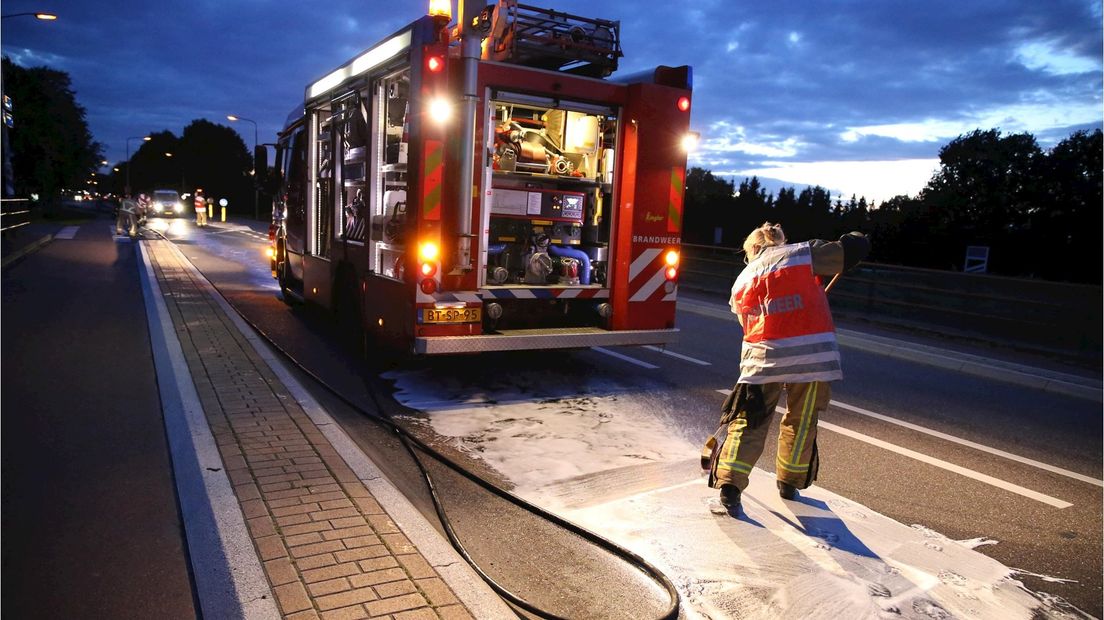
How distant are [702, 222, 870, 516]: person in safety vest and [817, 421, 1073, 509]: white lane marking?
1.61m

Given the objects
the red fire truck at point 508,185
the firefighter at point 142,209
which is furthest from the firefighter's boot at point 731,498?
the firefighter at point 142,209

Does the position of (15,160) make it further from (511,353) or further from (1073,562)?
(1073,562)

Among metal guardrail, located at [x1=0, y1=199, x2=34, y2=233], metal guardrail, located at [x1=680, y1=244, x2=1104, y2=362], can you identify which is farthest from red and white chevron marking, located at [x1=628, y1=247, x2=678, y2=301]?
metal guardrail, located at [x1=0, y1=199, x2=34, y2=233]

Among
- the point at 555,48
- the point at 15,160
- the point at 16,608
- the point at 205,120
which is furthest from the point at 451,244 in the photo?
the point at 205,120

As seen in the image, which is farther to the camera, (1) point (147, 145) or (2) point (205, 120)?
(1) point (147, 145)

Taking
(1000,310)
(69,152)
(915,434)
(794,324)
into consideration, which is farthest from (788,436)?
(69,152)

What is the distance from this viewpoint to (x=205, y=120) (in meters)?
110

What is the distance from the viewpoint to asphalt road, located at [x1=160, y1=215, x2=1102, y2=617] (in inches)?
165

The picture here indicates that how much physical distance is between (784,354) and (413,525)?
2098 millimetres

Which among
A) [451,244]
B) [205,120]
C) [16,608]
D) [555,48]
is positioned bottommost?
[16,608]

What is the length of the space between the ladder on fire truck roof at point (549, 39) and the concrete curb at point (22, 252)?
44.0ft

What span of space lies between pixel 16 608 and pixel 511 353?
5.65 metres

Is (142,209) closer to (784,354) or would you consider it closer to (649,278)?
(649,278)

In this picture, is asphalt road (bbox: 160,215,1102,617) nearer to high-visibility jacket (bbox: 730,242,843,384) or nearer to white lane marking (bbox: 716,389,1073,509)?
white lane marking (bbox: 716,389,1073,509)
